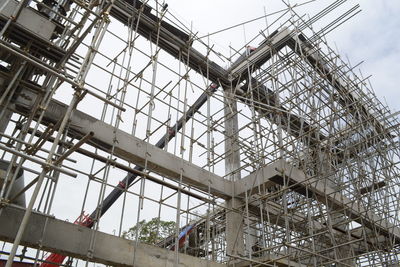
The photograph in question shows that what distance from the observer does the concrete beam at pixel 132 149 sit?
275 inches

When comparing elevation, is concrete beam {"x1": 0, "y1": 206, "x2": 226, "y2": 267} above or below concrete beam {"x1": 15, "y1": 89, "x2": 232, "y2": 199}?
below

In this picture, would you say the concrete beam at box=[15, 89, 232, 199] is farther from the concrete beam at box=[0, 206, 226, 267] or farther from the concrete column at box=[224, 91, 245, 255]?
the concrete beam at box=[0, 206, 226, 267]

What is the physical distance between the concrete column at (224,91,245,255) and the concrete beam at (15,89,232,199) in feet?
1.64

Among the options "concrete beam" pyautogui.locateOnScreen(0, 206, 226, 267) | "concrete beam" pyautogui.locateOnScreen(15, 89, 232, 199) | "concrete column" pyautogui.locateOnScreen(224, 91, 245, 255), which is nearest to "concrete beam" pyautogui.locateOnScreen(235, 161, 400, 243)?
"concrete column" pyautogui.locateOnScreen(224, 91, 245, 255)

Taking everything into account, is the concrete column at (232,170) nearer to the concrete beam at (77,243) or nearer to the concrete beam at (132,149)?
the concrete beam at (132,149)

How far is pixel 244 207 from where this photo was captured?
985 cm

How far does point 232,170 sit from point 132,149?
363 centimetres

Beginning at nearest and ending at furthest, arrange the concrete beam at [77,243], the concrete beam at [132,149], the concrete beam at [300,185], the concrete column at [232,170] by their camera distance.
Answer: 1. the concrete beam at [77,243]
2. the concrete beam at [132,149]
3. the concrete beam at [300,185]
4. the concrete column at [232,170]

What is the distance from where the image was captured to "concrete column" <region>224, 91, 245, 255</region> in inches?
368

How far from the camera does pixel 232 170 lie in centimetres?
1067

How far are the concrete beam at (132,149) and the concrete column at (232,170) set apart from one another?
500 mm

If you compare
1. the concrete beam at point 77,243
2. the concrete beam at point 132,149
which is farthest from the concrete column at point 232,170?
the concrete beam at point 77,243

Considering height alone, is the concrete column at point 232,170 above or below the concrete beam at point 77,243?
above

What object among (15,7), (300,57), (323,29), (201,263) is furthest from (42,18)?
(323,29)
